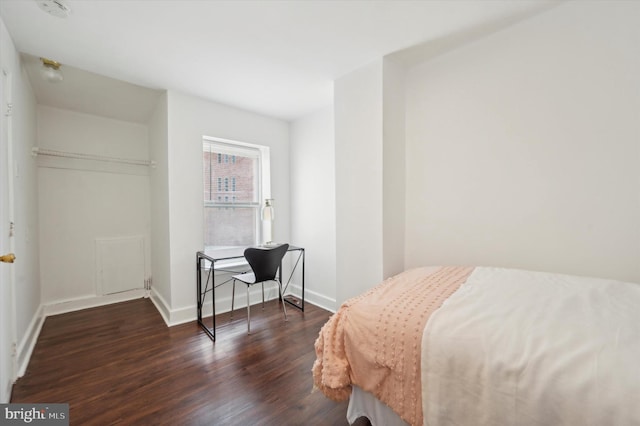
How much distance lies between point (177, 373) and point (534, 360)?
83.3 inches

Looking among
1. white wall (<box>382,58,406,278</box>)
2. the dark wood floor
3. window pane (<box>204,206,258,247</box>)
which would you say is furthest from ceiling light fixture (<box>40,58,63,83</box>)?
white wall (<box>382,58,406,278</box>)

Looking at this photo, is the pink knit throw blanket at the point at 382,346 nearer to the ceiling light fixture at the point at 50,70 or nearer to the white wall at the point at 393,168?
the white wall at the point at 393,168

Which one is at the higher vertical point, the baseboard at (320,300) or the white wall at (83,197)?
the white wall at (83,197)

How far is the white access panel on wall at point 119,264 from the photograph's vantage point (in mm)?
3250

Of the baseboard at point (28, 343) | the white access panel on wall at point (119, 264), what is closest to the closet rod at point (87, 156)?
the white access panel on wall at point (119, 264)

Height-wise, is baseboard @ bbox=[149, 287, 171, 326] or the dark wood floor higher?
baseboard @ bbox=[149, 287, 171, 326]

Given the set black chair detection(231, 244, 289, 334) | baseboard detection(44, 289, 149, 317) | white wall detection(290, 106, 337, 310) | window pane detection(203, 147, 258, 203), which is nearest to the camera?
black chair detection(231, 244, 289, 334)

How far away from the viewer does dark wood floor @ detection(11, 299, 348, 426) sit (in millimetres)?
1512

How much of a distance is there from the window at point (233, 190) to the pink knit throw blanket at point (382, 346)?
2.32 m

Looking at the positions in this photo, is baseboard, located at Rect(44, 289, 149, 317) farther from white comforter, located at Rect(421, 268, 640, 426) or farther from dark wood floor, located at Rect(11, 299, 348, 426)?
white comforter, located at Rect(421, 268, 640, 426)

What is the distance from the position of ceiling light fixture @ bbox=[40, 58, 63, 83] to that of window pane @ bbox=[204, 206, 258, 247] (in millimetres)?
1672

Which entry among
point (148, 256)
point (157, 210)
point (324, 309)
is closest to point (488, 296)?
point (324, 309)

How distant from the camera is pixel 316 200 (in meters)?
3.23

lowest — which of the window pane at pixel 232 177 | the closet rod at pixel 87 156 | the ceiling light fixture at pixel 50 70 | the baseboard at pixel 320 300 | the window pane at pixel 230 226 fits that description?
the baseboard at pixel 320 300
